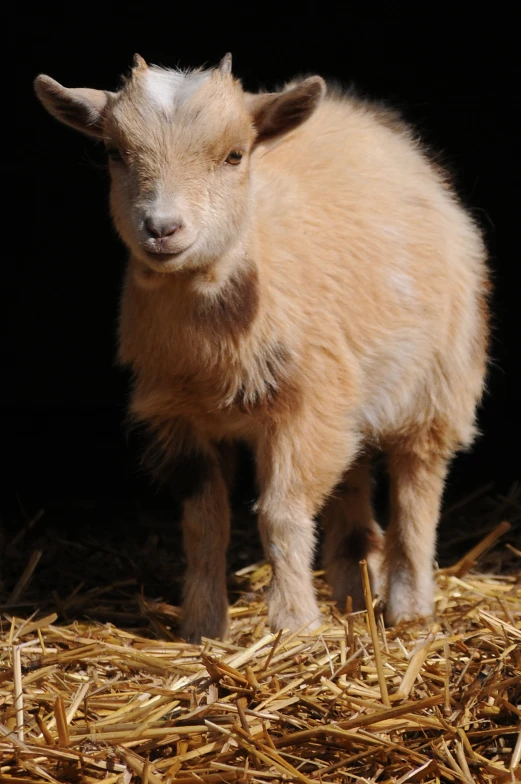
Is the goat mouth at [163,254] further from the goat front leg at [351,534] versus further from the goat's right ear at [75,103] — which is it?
the goat front leg at [351,534]

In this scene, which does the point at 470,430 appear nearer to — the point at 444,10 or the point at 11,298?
the point at 444,10

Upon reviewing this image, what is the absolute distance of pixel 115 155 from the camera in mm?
4316

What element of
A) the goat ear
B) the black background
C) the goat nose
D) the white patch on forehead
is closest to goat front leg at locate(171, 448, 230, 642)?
the goat nose

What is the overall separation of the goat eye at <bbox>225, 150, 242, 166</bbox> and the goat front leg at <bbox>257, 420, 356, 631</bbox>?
1.11 metres

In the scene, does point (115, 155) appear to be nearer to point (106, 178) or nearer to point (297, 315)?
point (297, 315)

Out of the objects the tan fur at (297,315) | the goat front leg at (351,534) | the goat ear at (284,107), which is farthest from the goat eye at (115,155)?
the goat front leg at (351,534)

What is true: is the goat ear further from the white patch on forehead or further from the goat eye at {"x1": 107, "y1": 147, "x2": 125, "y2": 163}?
the goat eye at {"x1": 107, "y1": 147, "x2": 125, "y2": 163}

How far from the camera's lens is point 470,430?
226 inches

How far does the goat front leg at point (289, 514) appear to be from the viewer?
15.5 feet

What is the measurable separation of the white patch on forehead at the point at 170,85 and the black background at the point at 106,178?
2.92 m

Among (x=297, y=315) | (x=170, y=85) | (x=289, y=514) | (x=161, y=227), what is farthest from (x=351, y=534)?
(x=170, y=85)

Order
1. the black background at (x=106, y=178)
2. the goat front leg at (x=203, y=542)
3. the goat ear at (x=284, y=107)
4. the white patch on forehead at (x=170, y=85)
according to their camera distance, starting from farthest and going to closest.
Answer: the black background at (x=106, y=178) → the goat front leg at (x=203, y=542) → the goat ear at (x=284, y=107) → the white patch on forehead at (x=170, y=85)

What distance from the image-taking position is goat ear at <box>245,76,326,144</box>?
14.3 feet

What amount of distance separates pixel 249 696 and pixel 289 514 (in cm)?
100
